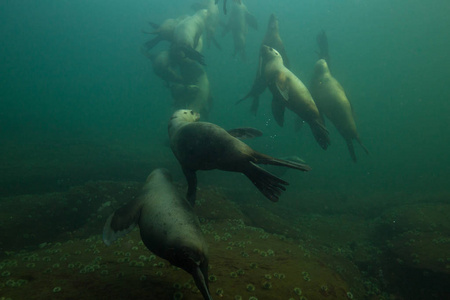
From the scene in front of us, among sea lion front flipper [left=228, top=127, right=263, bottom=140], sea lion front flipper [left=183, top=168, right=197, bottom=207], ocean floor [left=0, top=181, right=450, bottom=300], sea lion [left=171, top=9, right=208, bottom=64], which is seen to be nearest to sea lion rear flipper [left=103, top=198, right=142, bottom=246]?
ocean floor [left=0, top=181, right=450, bottom=300]

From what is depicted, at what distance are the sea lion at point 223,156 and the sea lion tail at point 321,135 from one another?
108 inches

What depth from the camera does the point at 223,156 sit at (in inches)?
119

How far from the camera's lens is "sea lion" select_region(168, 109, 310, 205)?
2.86 m

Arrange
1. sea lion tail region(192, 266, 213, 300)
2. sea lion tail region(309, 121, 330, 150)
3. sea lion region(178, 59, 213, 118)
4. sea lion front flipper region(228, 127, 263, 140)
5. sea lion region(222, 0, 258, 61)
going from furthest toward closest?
sea lion region(222, 0, 258, 61), sea lion region(178, 59, 213, 118), sea lion tail region(309, 121, 330, 150), sea lion front flipper region(228, 127, 263, 140), sea lion tail region(192, 266, 213, 300)

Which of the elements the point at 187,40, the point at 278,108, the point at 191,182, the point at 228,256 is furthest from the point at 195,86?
the point at 228,256

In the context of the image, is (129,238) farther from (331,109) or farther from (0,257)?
(331,109)

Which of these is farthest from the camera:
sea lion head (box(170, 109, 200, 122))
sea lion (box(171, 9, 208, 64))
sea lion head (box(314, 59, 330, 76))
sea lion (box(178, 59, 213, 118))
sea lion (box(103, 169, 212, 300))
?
sea lion (box(178, 59, 213, 118))

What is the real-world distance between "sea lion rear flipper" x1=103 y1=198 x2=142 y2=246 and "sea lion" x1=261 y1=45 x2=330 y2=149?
3.82m

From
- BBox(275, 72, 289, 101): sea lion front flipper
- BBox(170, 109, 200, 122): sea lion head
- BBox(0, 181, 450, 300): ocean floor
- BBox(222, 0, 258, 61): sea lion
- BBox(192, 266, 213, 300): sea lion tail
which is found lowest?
BBox(0, 181, 450, 300): ocean floor

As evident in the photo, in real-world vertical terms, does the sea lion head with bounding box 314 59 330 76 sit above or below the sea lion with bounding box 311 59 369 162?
above

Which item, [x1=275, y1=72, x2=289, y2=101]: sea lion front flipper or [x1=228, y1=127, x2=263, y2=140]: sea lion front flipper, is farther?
[x1=275, y1=72, x2=289, y2=101]: sea lion front flipper

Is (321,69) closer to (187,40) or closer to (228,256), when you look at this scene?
(228,256)

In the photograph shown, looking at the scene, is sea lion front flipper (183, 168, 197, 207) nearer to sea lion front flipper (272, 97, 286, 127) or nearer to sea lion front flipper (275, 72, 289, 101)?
sea lion front flipper (275, 72, 289, 101)

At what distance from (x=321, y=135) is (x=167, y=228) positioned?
4134mm
